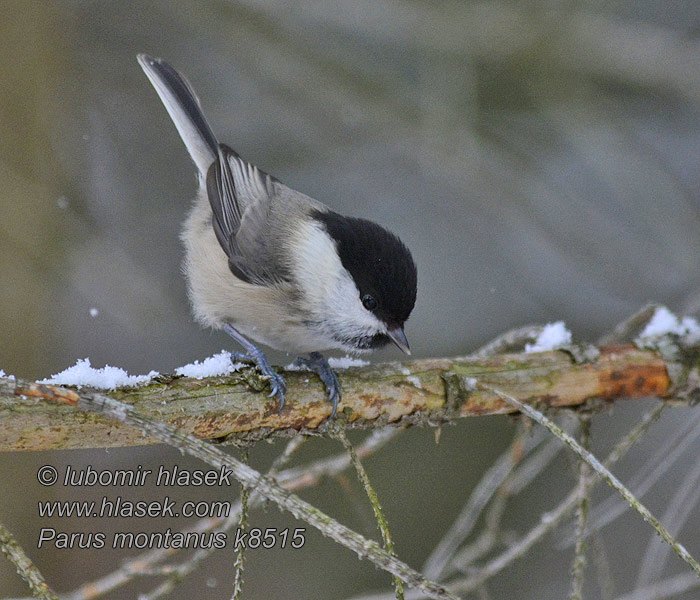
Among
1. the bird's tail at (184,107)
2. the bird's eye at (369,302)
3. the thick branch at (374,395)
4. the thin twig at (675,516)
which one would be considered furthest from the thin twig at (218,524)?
the bird's tail at (184,107)

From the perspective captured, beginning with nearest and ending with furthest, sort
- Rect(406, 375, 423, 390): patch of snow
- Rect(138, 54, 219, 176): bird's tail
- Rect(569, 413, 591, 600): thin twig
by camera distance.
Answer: Rect(569, 413, 591, 600): thin twig → Rect(406, 375, 423, 390): patch of snow → Rect(138, 54, 219, 176): bird's tail

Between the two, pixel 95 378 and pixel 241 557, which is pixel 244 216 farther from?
pixel 241 557

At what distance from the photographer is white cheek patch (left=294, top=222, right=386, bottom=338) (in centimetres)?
187

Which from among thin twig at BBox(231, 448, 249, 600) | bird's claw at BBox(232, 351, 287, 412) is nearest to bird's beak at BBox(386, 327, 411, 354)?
bird's claw at BBox(232, 351, 287, 412)

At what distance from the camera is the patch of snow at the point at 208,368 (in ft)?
5.01

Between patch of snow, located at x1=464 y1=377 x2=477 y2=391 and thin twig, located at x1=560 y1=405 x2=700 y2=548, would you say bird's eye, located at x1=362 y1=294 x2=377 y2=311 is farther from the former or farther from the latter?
thin twig, located at x1=560 y1=405 x2=700 y2=548

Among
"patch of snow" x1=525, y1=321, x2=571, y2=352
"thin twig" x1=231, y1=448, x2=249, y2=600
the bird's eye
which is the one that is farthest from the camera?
"patch of snow" x1=525, y1=321, x2=571, y2=352

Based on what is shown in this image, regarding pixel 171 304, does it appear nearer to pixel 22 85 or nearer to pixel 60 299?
pixel 60 299

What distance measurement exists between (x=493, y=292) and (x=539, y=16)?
1.61 meters

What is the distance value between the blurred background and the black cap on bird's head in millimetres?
905

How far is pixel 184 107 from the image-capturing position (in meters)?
2.38

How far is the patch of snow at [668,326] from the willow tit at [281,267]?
0.76 meters

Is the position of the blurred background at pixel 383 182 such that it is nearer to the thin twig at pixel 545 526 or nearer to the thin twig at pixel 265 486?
the thin twig at pixel 545 526

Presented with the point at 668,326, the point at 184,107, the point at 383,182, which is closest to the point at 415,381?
the point at 668,326
